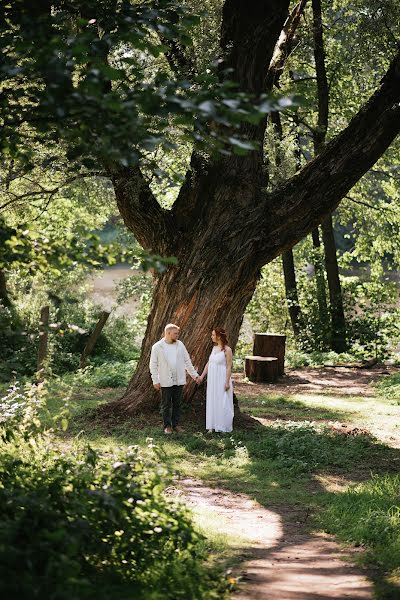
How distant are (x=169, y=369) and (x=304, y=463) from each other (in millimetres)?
2851

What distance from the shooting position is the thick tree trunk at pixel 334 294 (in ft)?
77.8

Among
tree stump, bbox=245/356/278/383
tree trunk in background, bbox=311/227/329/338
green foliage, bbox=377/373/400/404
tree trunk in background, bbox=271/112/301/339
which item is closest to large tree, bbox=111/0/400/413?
green foliage, bbox=377/373/400/404

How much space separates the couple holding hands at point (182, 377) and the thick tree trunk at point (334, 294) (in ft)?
38.5

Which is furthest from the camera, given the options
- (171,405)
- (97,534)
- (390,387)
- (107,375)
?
(107,375)

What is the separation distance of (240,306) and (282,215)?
5.51ft

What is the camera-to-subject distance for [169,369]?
478 inches

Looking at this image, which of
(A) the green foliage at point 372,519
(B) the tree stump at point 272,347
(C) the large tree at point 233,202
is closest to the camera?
(A) the green foliage at point 372,519

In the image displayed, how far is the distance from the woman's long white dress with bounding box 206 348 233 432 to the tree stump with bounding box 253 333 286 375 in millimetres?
7525

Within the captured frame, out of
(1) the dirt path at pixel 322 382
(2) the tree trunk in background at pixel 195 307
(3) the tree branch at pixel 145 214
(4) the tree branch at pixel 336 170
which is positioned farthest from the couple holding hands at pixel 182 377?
(1) the dirt path at pixel 322 382

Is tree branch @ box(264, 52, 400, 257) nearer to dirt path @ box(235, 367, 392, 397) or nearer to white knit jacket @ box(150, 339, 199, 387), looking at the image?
white knit jacket @ box(150, 339, 199, 387)

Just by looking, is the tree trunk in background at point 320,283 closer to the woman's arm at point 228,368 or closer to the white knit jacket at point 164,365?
the woman's arm at point 228,368

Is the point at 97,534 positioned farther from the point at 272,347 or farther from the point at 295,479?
the point at 272,347

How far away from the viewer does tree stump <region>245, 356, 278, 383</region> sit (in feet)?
63.8

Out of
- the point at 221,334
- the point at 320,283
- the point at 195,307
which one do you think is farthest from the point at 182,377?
the point at 320,283
